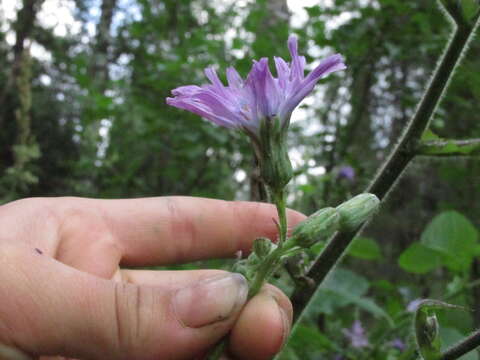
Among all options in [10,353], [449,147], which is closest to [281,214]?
[449,147]

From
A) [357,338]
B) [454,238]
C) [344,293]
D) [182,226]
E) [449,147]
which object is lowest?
[357,338]

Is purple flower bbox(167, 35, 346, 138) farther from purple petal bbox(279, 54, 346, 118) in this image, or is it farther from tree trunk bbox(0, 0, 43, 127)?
tree trunk bbox(0, 0, 43, 127)

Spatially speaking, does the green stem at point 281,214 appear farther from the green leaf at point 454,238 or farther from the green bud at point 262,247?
the green leaf at point 454,238

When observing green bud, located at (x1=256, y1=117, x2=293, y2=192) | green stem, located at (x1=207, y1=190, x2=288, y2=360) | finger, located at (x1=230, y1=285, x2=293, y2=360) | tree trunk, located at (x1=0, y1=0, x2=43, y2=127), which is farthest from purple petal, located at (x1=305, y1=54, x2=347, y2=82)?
tree trunk, located at (x1=0, y1=0, x2=43, y2=127)

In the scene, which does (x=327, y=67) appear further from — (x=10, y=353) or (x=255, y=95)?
(x=10, y=353)

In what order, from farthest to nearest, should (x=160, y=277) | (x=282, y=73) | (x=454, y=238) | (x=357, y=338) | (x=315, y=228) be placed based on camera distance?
(x=357, y=338)
(x=454, y=238)
(x=160, y=277)
(x=282, y=73)
(x=315, y=228)

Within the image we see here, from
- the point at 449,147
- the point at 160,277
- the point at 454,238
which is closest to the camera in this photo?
the point at 449,147

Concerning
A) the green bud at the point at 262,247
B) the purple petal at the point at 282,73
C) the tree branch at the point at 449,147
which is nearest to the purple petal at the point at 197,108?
the purple petal at the point at 282,73
